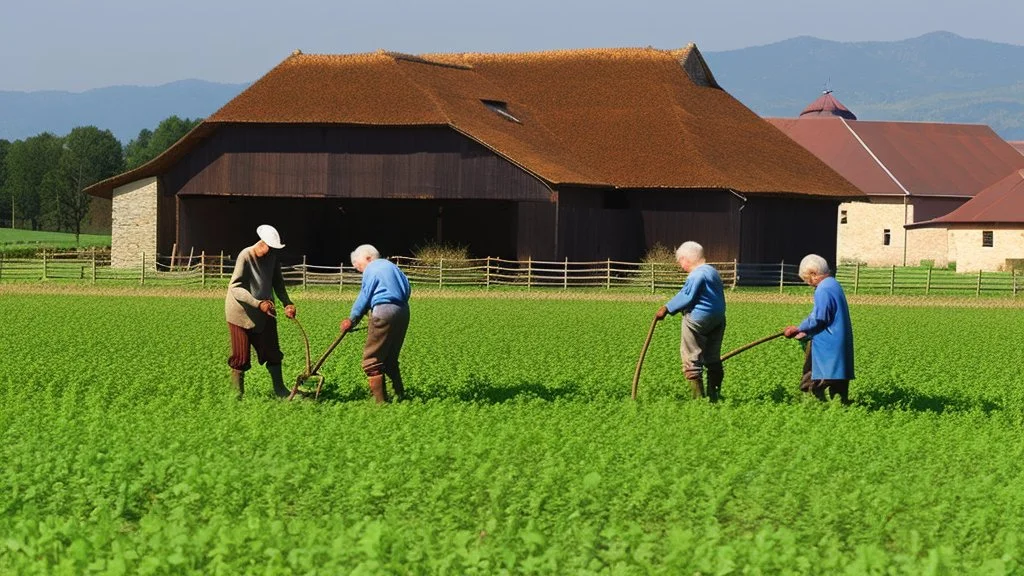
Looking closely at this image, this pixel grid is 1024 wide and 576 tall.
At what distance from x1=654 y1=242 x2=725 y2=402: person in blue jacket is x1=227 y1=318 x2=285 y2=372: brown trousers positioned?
349 cm

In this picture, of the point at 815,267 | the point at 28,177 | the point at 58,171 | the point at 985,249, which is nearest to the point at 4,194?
the point at 28,177

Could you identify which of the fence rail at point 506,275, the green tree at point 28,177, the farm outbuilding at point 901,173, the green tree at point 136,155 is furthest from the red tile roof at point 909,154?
the green tree at point 28,177

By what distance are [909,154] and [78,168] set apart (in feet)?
261

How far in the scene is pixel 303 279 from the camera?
41750 millimetres

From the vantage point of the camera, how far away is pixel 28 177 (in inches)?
5389

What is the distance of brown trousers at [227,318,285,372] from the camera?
1408cm

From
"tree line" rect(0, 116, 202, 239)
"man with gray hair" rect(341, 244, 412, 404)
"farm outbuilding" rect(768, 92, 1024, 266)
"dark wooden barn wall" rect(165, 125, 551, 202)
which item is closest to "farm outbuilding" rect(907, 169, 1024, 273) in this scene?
"farm outbuilding" rect(768, 92, 1024, 266)

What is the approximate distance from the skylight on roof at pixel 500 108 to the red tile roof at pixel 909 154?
26890mm

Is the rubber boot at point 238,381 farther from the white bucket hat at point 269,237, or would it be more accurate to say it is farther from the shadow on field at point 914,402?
the shadow on field at point 914,402

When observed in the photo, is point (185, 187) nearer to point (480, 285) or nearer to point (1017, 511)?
point (480, 285)

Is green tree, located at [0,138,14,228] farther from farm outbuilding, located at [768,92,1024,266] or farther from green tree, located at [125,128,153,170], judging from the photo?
farm outbuilding, located at [768,92,1024,266]

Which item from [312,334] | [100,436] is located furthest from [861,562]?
[312,334]

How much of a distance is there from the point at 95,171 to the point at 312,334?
11301 cm

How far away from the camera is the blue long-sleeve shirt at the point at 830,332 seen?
13500 mm
